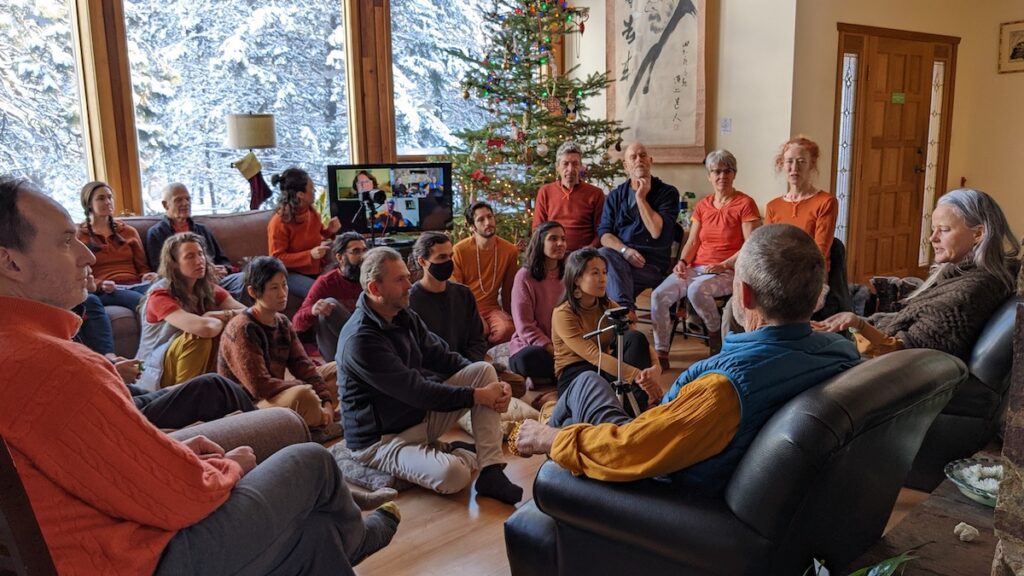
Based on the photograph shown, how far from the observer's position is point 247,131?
5500 millimetres

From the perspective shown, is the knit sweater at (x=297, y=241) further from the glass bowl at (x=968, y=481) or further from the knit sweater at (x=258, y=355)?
the glass bowl at (x=968, y=481)

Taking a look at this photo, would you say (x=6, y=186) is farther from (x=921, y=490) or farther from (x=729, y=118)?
(x=729, y=118)

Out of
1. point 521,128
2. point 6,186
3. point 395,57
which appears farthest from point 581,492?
point 395,57

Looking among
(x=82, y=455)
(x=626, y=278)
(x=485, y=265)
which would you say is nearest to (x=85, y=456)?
(x=82, y=455)

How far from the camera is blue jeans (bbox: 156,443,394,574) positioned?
1.54 metres

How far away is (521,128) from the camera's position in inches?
235

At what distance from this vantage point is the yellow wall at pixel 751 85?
5824 millimetres

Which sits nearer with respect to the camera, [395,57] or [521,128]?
[521,128]

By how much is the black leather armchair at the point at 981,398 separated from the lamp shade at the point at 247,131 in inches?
183

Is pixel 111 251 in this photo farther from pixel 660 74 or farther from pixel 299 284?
pixel 660 74

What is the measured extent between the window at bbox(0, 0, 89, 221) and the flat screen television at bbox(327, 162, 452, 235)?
1804 millimetres

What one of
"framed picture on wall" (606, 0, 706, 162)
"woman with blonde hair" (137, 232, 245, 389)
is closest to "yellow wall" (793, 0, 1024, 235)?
"framed picture on wall" (606, 0, 706, 162)

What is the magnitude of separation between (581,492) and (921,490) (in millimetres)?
1741

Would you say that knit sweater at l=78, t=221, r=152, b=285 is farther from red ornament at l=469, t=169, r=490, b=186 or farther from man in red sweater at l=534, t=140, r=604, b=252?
man in red sweater at l=534, t=140, r=604, b=252
